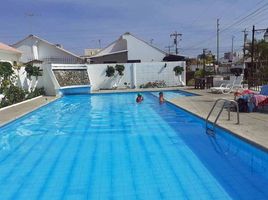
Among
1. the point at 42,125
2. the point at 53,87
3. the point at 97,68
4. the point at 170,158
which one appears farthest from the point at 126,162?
the point at 97,68

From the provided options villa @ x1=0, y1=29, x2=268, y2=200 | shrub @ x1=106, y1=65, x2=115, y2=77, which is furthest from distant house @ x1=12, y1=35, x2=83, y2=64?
villa @ x1=0, y1=29, x2=268, y2=200

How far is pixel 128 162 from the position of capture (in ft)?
24.4

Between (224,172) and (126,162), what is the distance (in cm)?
210

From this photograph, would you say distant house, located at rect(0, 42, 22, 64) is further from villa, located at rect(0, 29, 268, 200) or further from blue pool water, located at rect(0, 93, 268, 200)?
blue pool water, located at rect(0, 93, 268, 200)

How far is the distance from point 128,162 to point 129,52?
29.7 m

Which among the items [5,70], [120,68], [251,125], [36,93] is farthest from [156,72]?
[251,125]

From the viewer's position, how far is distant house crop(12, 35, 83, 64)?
118 ft

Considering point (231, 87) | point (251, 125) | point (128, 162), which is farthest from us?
point (231, 87)

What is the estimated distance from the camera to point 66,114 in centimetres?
1514

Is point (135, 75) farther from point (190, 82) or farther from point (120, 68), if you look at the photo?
point (190, 82)

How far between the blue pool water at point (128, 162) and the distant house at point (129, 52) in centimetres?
2495

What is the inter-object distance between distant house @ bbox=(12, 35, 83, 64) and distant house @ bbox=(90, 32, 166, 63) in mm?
2963

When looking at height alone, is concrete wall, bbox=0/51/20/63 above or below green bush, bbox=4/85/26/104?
above

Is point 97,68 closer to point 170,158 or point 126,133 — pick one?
point 126,133
